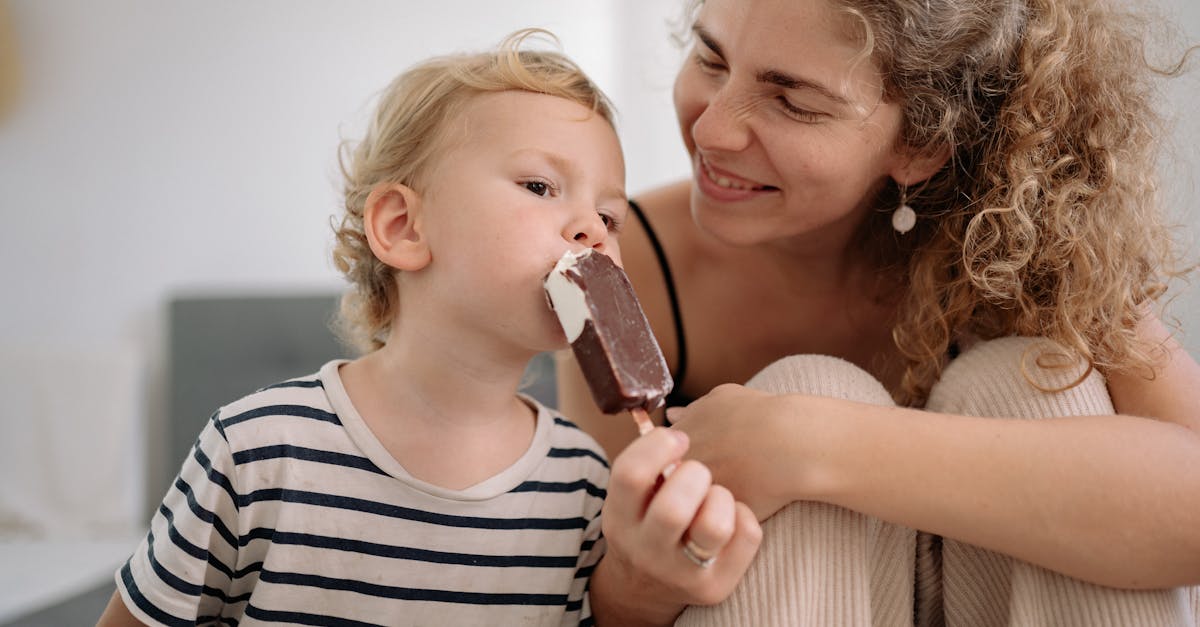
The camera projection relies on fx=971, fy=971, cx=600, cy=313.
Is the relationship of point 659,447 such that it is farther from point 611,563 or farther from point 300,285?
point 300,285

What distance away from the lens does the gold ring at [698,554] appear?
0.96 meters

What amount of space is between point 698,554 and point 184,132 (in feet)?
9.61

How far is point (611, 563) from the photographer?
48.5 inches

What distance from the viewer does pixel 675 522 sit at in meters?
0.93

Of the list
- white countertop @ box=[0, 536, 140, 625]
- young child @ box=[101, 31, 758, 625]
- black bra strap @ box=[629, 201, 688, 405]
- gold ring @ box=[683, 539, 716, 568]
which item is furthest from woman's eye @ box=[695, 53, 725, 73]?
white countertop @ box=[0, 536, 140, 625]

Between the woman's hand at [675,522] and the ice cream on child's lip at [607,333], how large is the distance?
0.07m

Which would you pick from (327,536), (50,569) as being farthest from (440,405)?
(50,569)

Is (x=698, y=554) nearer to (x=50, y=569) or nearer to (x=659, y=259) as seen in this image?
(x=659, y=259)

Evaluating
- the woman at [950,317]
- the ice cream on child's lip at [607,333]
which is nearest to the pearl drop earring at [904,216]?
the woman at [950,317]

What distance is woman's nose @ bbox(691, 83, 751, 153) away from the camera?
137cm

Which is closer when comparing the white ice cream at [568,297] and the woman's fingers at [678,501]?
the woman's fingers at [678,501]

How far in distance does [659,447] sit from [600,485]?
0.46 m

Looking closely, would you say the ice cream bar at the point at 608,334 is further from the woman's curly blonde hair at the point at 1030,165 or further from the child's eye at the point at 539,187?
the woman's curly blonde hair at the point at 1030,165

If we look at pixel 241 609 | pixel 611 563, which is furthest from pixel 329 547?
pixel 611 563
